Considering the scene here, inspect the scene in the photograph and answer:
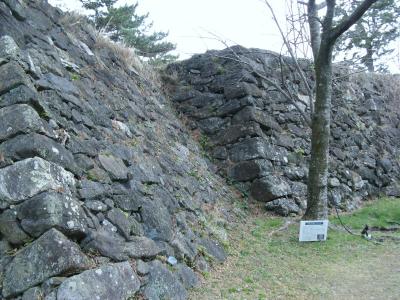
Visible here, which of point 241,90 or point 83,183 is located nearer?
point 83,183

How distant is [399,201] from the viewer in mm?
9133

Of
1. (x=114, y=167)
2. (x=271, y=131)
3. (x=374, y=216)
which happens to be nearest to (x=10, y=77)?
(x=114, y=167)

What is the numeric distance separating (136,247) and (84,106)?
6.78 feet

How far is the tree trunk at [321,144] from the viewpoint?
6.64m

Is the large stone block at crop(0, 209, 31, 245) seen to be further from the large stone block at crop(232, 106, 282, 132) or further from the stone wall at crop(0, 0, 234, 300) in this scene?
the large stone block at crop(232, 106, 282, 132)

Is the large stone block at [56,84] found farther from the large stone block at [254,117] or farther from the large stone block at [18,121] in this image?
the large stone block at [254,117]

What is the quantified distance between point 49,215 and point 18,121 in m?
1.01

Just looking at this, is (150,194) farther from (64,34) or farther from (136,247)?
(64,34)

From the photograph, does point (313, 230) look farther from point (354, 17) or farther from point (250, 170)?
point (354, 17)

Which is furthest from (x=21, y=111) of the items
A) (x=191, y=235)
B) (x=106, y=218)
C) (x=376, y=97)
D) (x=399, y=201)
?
(x=376, y=97)

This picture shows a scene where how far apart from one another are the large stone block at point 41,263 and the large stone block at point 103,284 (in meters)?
0.10

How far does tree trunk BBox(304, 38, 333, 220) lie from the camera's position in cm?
664

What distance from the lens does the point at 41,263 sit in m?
2.86

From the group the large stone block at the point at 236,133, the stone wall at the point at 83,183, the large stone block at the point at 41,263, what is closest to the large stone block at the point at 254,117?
the large stone block at the point at 236,133
